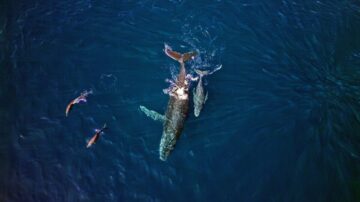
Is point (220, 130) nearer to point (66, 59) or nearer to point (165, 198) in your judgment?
point (165, 198)

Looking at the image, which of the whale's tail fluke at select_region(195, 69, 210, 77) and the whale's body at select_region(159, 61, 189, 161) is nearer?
the whale's body at select_region(159, 61, 189, 161)

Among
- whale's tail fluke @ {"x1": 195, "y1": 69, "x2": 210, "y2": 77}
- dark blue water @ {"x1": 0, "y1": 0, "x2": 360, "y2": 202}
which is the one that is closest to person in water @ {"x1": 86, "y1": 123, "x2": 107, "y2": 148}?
dark blue water @ {"x1": 0, "y1": 0, "x2": 360, "y2": 202}

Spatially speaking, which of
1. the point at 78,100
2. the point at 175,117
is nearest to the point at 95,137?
the point at 78,100

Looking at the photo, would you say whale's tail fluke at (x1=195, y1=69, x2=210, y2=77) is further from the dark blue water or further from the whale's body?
the whale's body

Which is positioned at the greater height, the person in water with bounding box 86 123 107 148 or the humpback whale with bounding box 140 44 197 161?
the humpback whale with bounding box 140 44 197 161

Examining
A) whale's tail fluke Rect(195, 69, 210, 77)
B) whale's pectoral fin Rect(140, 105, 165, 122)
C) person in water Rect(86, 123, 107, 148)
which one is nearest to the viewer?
person in water Rect(86, 123, 107, 148)

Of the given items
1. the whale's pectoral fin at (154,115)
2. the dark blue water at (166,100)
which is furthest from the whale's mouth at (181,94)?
the whale's pectoral fin at (154,115)

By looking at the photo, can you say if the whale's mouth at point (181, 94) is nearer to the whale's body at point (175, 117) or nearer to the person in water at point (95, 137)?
the whale's body at point (175, 117)
